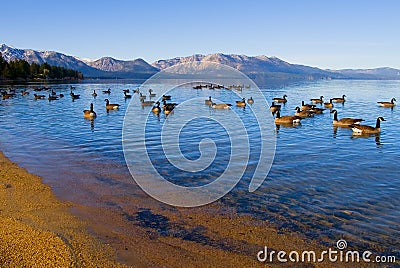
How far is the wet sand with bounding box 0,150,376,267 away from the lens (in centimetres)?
764

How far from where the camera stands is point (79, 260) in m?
7.50

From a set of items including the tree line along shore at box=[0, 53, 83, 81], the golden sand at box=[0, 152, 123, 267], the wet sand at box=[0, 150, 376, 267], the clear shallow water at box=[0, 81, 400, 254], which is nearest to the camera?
the golden sand at box=[0, 152, 123, 267]

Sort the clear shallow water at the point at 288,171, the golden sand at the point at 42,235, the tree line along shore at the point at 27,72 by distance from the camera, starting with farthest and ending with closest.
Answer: the tree line along shore at the point at 27,72
the clear shallow water at the point at 288,171
the golden sand at the point at 42,235

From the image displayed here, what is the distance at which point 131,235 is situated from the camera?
349 inches

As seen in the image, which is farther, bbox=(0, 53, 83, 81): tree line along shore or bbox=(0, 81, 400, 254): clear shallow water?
bbox=(0, 53, 83, 81): tree line along shore

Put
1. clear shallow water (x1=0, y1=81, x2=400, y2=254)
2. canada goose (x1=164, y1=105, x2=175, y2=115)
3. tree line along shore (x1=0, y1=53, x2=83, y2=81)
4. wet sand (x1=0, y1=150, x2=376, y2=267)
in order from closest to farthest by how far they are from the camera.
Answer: wet sand (x1=0, y1=150, x2=376, y2=267) → clear shallow water (x1=0, y1=81, x2=400, y2=254) → canada goose (x1=164, y1=105, x2=175, y2=115) → tree line along shore (x1=0, y1=53, x2=83, y2=81)

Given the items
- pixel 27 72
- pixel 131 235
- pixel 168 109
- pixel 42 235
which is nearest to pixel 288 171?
pixel 131 235

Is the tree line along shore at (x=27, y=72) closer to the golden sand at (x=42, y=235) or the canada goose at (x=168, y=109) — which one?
the canada goose at (x=168, y=109)

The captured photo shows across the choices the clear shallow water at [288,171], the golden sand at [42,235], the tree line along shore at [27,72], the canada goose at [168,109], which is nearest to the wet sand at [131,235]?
the golden sand at [42,235]

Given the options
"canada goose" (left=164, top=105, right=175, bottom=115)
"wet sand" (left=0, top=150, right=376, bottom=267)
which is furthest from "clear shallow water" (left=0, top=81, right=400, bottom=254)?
"canada goose" (left=164, top=105, right=175, bottom=115)

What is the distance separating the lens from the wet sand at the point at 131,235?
7641 millimetres

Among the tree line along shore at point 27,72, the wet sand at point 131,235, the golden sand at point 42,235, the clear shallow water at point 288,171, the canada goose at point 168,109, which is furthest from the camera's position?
the tree line along shore at point 27,72

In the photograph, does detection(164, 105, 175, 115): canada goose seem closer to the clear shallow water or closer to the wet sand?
the clear shallow water

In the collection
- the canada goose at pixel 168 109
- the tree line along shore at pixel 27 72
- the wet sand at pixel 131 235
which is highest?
the tree line along shore at pixel 27 72
